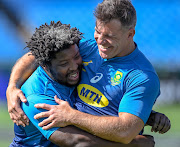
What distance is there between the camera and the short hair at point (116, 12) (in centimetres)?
346

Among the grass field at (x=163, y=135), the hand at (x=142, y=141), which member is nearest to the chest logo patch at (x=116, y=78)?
the hand at (x=142, y=141)

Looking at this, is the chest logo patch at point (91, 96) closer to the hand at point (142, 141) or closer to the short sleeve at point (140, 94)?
the short sleeve at point (140, 94)

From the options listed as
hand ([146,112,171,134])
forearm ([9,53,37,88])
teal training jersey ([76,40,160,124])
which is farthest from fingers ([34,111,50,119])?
hand ([146,112,171,134])

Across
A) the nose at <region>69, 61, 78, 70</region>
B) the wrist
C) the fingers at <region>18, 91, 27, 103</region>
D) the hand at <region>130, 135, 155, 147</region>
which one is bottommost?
the hand at <region>130, 135, 155, 147</region>

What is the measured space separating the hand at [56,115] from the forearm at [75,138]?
0.07 metres

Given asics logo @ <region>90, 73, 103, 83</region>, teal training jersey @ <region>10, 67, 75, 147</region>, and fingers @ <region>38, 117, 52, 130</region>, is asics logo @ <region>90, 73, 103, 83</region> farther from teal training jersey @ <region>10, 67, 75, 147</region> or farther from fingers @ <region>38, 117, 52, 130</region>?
fingers @ <region>38, 117, 52, 130</region>

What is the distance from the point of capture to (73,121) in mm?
3303

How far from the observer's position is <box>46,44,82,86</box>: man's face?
3441 mm

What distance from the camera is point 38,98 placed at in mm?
3449

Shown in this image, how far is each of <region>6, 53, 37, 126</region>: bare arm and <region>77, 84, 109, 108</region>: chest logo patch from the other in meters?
0.59

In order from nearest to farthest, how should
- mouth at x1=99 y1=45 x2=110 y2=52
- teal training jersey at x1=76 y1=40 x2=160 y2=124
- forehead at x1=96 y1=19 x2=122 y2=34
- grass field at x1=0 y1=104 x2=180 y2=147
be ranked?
1. teal training jersey at x1=76 y1=40 x2=160 y2=124
2. forehead at x1=96 y1=19 x2=122 y2=34
3. mouth at x1=99 y1=45 x2=110 y2=52
4. grass field at x1=0 y1=104 x2=180 y2=147

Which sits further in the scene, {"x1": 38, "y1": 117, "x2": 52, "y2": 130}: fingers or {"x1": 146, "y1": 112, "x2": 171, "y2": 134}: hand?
{"x1": 146, "y1": 112, "x2": 171, "y2": 134}: hand

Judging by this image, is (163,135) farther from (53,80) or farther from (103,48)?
(53,80)

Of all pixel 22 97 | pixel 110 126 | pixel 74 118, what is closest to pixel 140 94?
pixel 110 126
